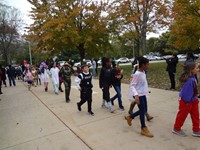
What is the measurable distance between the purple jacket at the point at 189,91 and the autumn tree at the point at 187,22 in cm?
1251

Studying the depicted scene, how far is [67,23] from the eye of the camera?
1898 cm

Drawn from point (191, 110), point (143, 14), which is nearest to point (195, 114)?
point (191, 110)

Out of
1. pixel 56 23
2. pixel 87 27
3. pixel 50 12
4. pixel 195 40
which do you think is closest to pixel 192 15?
pixel 195 40

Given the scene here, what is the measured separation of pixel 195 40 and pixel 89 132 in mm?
14374

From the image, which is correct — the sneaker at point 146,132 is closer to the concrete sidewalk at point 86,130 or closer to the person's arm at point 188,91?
the concrete sidewalk at point 86,130

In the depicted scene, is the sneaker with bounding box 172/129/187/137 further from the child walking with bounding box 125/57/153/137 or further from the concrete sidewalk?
the child walking with bounding box 125/57/153/137

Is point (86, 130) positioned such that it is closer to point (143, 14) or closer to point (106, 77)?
point (106, 77)

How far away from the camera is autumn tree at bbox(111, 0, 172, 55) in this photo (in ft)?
54.3

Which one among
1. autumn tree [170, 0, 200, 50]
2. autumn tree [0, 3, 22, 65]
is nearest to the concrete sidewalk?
autumn tree [170, 0, 200, 50]

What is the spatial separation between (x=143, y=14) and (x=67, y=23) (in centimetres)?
714

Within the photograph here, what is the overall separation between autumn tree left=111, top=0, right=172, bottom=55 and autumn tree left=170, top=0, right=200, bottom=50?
0.97 metres

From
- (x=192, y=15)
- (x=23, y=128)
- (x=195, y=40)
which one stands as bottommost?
(x=23, y=128)

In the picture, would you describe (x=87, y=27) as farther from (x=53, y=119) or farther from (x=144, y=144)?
(x=144, y=144)

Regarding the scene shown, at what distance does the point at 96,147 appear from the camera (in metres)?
3.80
